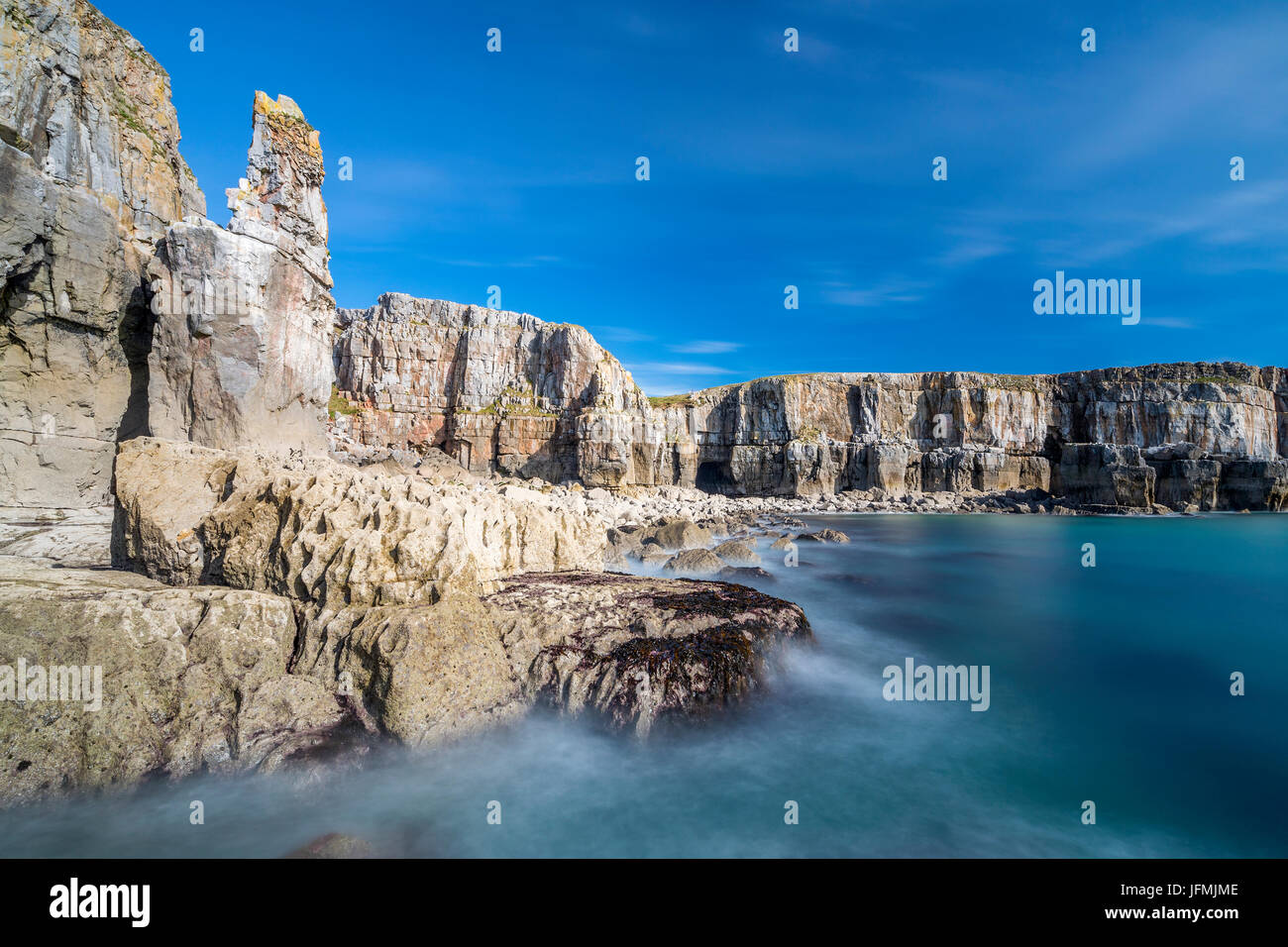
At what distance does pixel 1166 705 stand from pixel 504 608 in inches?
430

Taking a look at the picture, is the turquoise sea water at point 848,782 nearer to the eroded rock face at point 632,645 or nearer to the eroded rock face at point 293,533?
the eroded rock face at point 632,645

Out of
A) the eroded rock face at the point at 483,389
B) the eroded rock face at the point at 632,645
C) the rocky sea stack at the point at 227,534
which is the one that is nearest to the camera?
the rocky sea stack at the point at 227,534

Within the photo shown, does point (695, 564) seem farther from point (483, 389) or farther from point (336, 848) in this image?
point (483, 389)

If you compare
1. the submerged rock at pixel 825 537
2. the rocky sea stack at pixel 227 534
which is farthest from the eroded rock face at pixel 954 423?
the rocky sea stack at pixel 227 534

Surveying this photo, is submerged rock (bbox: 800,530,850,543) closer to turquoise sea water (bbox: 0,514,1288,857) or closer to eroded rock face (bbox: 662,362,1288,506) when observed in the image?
turquoise sea water (bbox: 0,514,1288,857)

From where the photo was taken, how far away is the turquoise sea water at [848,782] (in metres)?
5.21

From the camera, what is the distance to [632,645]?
7.48m

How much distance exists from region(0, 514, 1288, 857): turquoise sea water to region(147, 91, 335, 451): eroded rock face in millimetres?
11383

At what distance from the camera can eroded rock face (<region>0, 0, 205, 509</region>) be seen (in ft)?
38.9

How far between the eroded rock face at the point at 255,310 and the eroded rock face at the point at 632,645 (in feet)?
34.2

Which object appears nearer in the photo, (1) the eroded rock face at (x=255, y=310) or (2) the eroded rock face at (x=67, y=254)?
(2) the eroded rock face at (x=67, y=254)

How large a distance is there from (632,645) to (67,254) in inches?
660

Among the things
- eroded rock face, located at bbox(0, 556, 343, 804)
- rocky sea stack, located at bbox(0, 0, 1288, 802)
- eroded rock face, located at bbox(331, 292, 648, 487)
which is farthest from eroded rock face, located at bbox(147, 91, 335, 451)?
eroded rock face, located at bbox(331, 292, 648, 487)

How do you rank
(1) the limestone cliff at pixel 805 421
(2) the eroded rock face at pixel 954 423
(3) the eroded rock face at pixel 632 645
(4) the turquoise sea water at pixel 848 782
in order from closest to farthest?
(4) the turquoise sea water at pixel 848 782, (3) the eroded rock face at pixel 632 645, (1) the limestone cliff at pixel 805 421, (2) the eroded rock face at pixel 954 423
